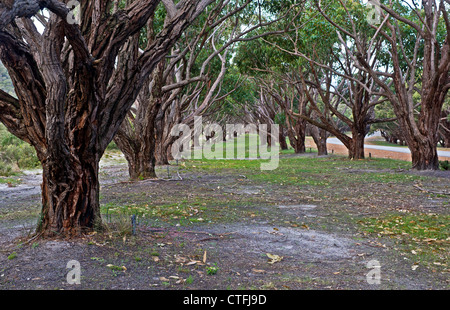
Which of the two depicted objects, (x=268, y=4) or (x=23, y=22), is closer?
(x=23, y=22)

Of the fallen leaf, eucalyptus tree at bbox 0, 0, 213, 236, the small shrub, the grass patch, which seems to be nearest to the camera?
the small shrub

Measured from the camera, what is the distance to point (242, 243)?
647 cm

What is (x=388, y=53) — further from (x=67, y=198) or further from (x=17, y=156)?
(x=67, y=198)

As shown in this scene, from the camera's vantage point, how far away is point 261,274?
5.06m

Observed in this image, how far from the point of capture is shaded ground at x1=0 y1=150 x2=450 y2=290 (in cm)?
484

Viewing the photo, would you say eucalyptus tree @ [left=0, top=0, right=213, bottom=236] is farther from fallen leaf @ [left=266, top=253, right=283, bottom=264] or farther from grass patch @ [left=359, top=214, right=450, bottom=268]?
grass patch @ [left=359, top=214, right=450, bottom=268]

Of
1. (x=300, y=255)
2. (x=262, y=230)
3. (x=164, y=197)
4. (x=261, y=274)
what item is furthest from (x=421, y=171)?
(x=261, y=274)

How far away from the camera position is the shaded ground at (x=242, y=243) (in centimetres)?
484

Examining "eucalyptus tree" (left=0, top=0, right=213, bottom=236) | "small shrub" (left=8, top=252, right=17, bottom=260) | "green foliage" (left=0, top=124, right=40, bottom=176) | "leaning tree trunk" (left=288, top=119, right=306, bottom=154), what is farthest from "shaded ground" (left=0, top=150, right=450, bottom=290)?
"leaning tree trunk" (left=288, top=119, right=306, bottom=154)

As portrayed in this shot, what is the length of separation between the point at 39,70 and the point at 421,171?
14.7 m

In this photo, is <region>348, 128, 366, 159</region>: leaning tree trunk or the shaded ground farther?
<region>348, 128, 366, 159</region>: leaning tree trunk

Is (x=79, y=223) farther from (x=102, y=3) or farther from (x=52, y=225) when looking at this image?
(x=102, y=3)

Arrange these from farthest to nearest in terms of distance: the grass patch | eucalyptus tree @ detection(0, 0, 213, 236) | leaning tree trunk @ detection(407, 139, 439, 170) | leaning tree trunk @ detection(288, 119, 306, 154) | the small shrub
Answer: leaning tree trunk @ detection(288, 119, 306, 154) < leaning tree trunk @ detection(407, 139, 439, 170) < the grass patch < eucalyptus tree @ detection(0, 0, 213, 236) < the small shrub

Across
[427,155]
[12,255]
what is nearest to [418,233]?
[12,255]
